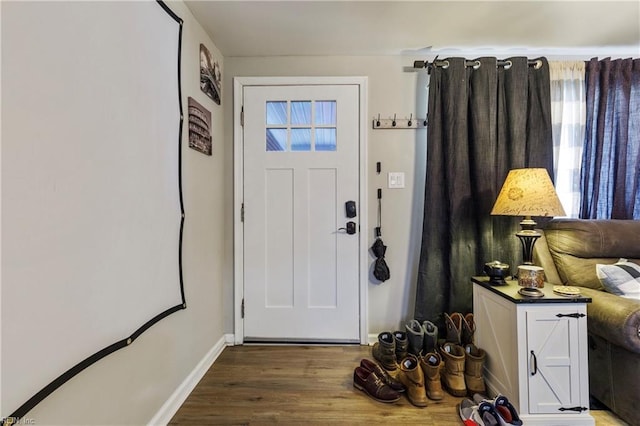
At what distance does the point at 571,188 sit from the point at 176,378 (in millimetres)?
2950

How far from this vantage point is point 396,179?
2.21 meters

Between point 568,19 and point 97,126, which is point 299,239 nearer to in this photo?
point 97,126

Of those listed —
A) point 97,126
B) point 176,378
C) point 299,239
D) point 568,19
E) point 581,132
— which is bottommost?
point 176,378

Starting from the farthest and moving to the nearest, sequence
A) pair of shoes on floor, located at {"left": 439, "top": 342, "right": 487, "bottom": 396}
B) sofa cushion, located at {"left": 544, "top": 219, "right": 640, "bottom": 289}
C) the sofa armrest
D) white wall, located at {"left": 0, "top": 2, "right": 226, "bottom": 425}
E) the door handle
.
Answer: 1. the door handle
2. sofa cushion, located at {"left": 544, "top": 219, "right": 640, "bottom": 289}
3. pair of shoes on floor, located at {"left": 439, "top": 342, "right": 487, "bottom": 396}
4. the sofa armrest
5. white wall, located at {"left": 0, "top": 2, "right": 226, "bottom": 425}

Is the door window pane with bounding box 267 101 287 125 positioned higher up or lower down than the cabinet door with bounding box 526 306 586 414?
higher up

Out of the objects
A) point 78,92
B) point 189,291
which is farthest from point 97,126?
point 189,291

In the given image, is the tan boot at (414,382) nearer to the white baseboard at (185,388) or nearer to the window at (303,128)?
the white baseboard at (185,388)

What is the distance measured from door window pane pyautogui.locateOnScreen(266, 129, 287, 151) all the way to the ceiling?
619 mm

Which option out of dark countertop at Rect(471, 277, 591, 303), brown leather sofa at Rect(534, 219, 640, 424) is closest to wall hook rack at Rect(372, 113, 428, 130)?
brown leather sofa at Rect(534, 219, 640, 424)

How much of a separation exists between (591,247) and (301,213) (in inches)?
76.3

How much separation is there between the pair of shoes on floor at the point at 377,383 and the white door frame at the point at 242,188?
0.51 m

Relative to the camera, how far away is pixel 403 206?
2215 millimetres

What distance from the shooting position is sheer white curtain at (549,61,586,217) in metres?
2.07

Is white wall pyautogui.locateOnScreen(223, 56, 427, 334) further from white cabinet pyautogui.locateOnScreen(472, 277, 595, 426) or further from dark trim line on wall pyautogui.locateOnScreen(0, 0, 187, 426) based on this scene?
dark trim line on wall pyautogui.locateOnScreen(0, 0, 187, 426)
